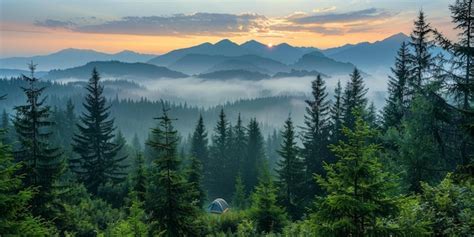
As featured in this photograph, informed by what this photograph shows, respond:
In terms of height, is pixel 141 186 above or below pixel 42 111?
below

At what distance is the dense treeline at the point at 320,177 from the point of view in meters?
7.04

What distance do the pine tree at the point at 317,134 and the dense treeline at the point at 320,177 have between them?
0.12 metres

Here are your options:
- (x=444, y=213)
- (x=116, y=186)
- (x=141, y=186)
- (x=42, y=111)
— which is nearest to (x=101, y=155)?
(x=116, y=186)

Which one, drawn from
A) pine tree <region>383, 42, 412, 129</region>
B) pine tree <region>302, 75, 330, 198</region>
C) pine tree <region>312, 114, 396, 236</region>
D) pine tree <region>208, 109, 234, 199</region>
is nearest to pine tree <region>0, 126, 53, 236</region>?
pine tree <region>312, 114, 396, 236</region>

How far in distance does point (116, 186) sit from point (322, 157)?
2145cm

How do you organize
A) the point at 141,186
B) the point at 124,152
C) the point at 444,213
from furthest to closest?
the point at 124,152
the point at 141,186
the point at 444,213

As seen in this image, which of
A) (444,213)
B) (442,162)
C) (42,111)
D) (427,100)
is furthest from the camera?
(42,111)

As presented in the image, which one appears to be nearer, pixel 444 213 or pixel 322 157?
pixel 444 213

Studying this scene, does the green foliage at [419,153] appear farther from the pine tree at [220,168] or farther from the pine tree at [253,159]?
the pine tree at [220,168]

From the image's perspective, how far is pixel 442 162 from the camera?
19797 mm

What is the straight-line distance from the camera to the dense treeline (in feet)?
23.1

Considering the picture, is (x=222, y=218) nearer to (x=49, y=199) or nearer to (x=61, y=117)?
(x=49, y=199)

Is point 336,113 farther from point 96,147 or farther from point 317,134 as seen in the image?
point 96,147

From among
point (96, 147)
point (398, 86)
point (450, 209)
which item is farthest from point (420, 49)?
point (96, 147)
